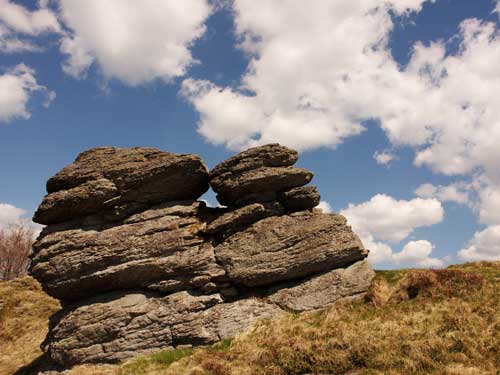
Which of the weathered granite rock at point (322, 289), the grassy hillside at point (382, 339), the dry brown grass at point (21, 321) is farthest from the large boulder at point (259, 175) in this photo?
the dry brown grass at point (21, 321)

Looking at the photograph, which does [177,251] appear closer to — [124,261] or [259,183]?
[124,261]

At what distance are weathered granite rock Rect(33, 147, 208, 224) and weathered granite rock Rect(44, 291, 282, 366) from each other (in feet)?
26.6

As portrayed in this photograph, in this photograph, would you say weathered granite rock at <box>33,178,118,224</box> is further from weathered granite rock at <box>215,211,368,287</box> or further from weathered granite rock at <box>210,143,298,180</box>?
weathered granite rock at <box>215,211,368,287</box>

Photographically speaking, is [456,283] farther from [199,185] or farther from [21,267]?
[21,267]

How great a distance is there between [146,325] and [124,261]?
16.6 feet

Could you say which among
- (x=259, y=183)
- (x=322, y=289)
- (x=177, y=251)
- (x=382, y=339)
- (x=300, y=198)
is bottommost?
(x=382, y=339)

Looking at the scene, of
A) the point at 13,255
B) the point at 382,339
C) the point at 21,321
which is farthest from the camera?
the point at 13,255

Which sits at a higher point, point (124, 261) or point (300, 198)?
point (300, 198)

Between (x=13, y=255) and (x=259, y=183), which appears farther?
(x=13, y=255)

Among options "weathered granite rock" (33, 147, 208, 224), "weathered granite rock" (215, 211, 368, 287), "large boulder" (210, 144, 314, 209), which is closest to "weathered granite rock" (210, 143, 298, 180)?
"large boulder" (210, 144, 314, 209)

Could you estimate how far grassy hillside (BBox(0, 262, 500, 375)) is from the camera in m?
18.0

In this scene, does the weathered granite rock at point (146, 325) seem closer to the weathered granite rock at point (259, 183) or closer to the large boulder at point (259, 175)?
the weathered granite rock at point (259, 183)

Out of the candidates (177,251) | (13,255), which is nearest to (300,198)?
(177,251)

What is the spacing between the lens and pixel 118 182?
A: 29.8m
